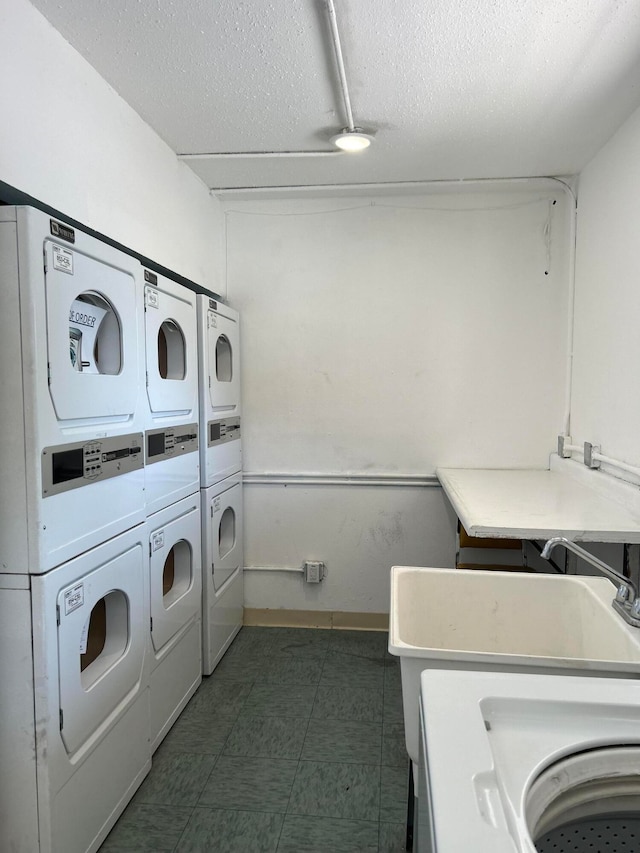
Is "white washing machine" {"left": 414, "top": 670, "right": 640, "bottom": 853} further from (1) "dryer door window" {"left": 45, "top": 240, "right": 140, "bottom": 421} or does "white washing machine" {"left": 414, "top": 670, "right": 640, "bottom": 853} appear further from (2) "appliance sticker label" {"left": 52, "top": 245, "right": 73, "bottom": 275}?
(2) "appliance sticker label" {"left": 52, "top": 245, "right": 73, "bottom": 275}

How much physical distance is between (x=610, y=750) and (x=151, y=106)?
8.50 ft

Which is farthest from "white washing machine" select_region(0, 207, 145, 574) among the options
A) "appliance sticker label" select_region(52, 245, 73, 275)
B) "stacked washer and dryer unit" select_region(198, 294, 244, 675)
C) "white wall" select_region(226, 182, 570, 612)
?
"white wall" select_region(226, 182, 570, 612)

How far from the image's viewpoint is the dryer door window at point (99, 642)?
1538 millimetres

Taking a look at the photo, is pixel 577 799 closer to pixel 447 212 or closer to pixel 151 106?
pixel 151 106

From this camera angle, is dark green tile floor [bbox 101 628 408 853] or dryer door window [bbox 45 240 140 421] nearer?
dryer door window [bbox 45 240 140 421]

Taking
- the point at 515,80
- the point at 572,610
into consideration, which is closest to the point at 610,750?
the point at 572,610

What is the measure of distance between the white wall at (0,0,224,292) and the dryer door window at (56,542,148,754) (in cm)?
121

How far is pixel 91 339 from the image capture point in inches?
71.4

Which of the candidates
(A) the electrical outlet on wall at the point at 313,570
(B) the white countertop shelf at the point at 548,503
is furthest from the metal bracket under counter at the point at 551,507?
(A) the electrical outlet on wall at the point at 313,570

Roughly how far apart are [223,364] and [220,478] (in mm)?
681

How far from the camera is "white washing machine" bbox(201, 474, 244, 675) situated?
9.14 feet

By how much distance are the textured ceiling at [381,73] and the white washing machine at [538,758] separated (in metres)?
1.88

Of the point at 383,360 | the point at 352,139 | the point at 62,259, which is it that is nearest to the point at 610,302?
the point at 383,360

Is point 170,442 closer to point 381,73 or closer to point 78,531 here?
point 78,531
